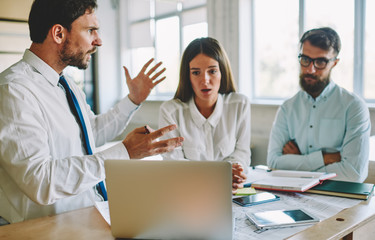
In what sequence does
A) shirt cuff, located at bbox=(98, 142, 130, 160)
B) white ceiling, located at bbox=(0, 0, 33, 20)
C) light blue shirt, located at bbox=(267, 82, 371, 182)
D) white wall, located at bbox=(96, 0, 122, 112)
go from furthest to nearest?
white wall, located at bbox=(96, 0, 122, 112), white ceiling, located at bbox=(0, 0, 33, 20), light blue shirt, located at bbox=(267, 82, 371, 182), shirt cuff, located at bbox=(98, 142, 130, 160)

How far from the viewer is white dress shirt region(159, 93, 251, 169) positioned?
210 centimetres

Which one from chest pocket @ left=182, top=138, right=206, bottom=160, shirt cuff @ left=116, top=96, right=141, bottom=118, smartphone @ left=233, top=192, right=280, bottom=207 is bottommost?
smartphone @ left=233, top=192, right=280, bottom=207

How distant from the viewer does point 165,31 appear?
20.0 feet

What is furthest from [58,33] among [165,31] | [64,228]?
[165,31]

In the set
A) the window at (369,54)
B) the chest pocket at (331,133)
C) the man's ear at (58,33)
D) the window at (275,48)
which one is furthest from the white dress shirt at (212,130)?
the window at (275,48)

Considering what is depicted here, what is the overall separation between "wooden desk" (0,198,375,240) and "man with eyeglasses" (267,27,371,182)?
28.3 inches

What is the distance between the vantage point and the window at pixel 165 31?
18.1ft

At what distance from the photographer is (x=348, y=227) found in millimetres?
1169

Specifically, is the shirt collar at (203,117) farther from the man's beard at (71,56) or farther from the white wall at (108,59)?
the white wall at (108,59)

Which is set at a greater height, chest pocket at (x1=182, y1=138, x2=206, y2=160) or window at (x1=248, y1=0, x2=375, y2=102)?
window at (x1=248, y1=0, x2=375, y2=102)

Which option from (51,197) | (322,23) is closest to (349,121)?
(51,197)

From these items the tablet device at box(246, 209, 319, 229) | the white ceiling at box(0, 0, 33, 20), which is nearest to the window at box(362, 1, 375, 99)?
the tablet device at box(246, 209, 319, 229)

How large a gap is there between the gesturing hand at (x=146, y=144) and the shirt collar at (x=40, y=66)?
0.47 m

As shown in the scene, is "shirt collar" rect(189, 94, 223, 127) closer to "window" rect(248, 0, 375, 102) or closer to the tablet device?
the tablet device
